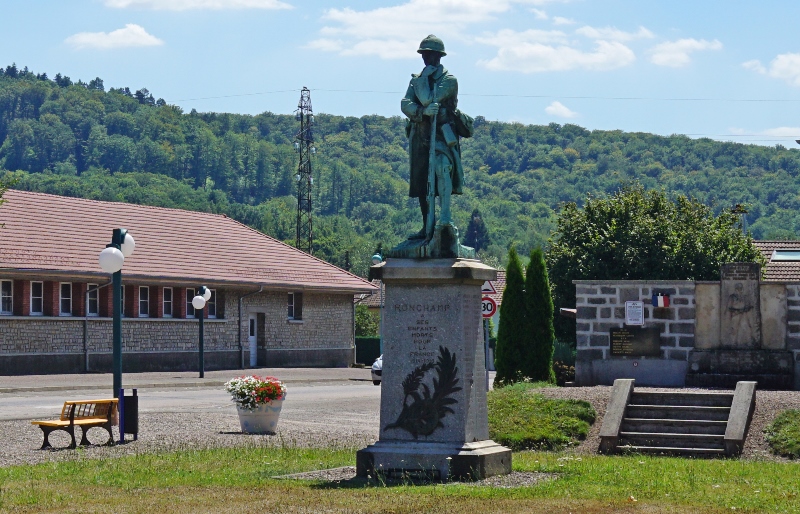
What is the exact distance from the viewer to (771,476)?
13.1 metres

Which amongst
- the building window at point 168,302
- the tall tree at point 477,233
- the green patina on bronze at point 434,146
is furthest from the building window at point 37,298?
the tall tree at point 477,233

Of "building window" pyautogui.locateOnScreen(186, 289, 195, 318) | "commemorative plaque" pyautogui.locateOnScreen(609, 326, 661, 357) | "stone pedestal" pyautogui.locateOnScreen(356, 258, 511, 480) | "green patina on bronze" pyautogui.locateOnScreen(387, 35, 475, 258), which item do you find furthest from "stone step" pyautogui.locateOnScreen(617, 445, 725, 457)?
"building window" pyautogui.locateOnScreen(186, 289, 195, 318)

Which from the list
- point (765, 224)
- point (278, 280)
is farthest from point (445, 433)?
point (765, 224)

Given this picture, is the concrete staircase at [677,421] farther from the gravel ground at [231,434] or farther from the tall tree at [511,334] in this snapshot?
the tall tree at [511,334]

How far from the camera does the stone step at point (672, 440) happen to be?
1656 centimetres

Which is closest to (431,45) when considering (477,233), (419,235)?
(419,235)

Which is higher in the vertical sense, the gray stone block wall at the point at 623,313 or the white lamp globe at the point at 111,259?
the white lamp globe at the point at 111,259

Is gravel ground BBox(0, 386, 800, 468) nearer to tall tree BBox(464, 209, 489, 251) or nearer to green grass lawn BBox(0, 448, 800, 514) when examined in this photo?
green grass lawn BBox(0, 448, 800, 514)

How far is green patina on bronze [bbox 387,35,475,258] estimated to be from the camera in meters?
13.0

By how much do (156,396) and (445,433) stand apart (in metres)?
17.5

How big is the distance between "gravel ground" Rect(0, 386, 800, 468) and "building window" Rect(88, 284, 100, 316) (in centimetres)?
1976

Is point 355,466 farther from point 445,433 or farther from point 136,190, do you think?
point 136,190

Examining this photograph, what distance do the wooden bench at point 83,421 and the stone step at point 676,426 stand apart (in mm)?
7314

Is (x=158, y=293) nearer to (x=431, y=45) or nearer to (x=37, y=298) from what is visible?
(x=37, y=298)
